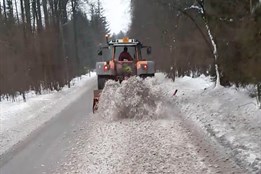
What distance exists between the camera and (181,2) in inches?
862

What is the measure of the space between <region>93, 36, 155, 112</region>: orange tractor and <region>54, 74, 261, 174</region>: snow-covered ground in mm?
1940

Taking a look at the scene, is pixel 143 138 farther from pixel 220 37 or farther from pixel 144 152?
pixel 220 37

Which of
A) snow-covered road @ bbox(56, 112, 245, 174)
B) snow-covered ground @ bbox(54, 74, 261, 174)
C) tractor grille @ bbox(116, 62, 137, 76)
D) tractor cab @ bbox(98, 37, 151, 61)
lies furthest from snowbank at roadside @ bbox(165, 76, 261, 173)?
tractor cab @ bbox(98, 37, 151, 61)

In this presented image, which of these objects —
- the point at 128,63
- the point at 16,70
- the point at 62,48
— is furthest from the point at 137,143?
the point at 62,48

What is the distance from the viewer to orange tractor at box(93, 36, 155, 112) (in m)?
17.1

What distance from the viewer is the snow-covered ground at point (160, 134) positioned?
7227mm

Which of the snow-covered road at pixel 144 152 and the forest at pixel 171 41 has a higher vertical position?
the forest at pixel 171 41

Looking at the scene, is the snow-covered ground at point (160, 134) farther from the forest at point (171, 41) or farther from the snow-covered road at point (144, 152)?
the forest at point (171, 41)

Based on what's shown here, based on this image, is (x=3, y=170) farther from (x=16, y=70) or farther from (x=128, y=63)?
(x=16, y=70)

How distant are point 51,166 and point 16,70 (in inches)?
766

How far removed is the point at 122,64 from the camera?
57.8ft

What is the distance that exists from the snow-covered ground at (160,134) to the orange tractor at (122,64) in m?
1.94

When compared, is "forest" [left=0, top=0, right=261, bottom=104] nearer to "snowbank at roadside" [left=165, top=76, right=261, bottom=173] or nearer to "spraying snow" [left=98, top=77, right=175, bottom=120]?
"snowbank at roadside" [left=165, top=76, right=261, bottom=173]

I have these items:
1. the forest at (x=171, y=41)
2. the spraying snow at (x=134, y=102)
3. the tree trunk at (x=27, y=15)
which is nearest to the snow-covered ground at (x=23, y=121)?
the spraying snow at (x=134, y=102)
